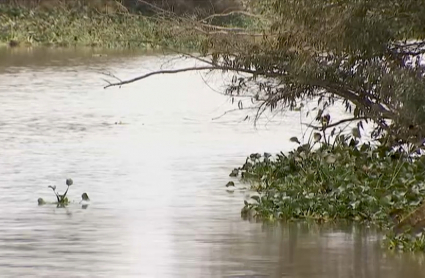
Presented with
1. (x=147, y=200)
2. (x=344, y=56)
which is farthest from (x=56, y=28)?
(x=344, y=56)

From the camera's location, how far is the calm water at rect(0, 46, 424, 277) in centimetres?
1125

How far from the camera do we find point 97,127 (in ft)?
78.9

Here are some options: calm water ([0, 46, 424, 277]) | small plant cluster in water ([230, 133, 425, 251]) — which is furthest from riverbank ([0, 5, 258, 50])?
small plant cluster in water ([230, 133, 425, 251])

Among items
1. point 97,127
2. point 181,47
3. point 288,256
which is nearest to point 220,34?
point 181,47

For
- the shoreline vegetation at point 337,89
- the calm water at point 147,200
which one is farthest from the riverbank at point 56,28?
the shoreline vegetation at point 337,89

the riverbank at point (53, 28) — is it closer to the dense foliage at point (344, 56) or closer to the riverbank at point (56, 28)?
Result: the riverbank at point (56, 28)

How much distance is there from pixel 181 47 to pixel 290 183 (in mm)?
2333

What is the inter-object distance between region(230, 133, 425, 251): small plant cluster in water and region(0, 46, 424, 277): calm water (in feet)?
1.00

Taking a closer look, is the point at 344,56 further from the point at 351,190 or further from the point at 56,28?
A: the point at 56,28

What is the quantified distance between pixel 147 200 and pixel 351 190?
2.75m

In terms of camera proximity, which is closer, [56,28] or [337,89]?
[337,89]

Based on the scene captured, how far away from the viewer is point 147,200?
1538cm

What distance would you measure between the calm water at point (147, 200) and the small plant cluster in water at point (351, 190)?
12.0 inches

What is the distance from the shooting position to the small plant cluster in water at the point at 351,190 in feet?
42.3
